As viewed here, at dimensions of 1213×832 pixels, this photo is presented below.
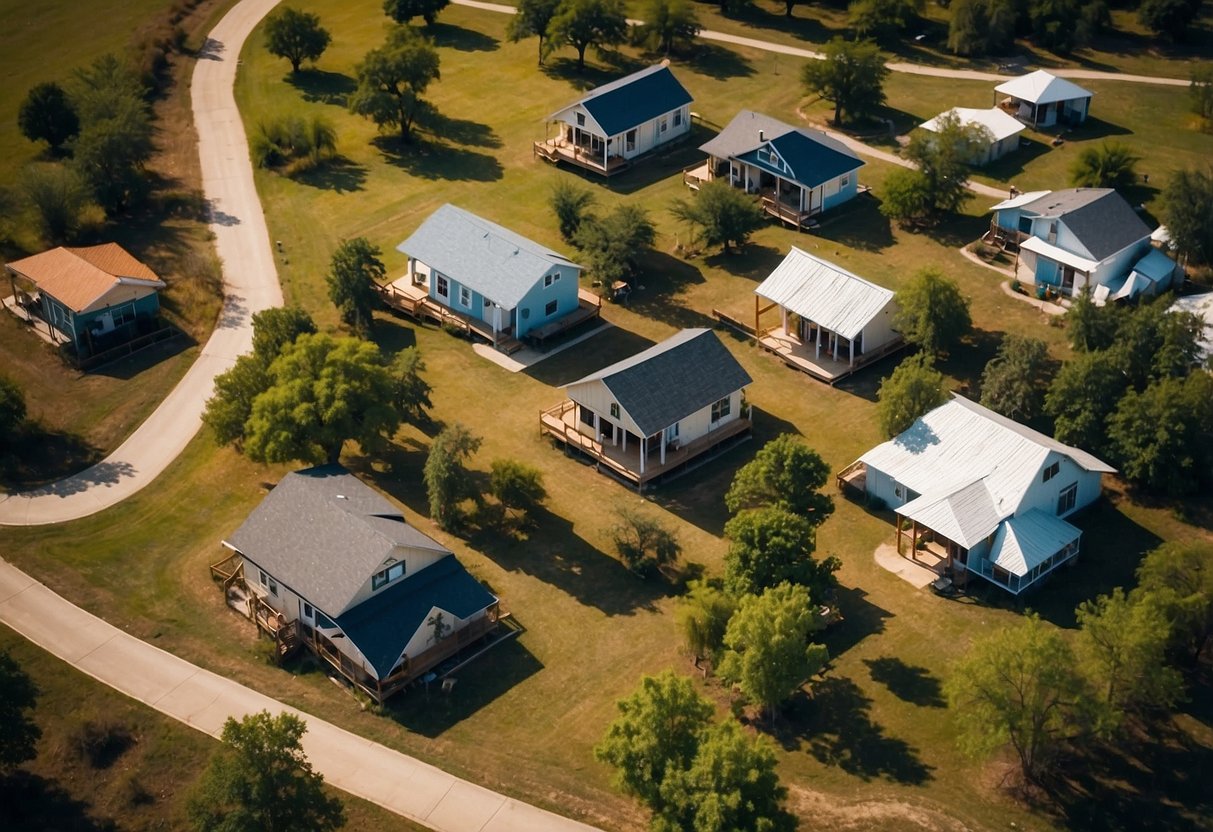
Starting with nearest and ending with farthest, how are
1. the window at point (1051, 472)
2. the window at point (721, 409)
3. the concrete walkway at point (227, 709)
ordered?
the concrete walkway at point (227, 709) < the window at point (1051, 472) < the window at point (721, 409)

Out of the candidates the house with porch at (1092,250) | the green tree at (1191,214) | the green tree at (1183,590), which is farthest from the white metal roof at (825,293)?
the green tree at (1183,590)

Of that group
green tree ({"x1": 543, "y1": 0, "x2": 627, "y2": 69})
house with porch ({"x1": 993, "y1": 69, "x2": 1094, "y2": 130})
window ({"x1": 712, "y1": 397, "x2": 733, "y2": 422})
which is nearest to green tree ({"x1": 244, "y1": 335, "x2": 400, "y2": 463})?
window ({"x1": 712, "y1": 397, "x2": 733, "y2": 422})

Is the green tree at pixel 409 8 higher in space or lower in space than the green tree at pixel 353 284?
higher

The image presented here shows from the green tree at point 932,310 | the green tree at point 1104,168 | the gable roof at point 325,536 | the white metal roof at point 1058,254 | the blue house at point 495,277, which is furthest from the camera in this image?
the green tree at point 1104,168

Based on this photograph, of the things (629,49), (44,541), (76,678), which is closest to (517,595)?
(76,678)

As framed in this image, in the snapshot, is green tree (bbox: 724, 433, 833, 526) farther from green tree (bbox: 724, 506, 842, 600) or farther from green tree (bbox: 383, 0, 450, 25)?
green tree (bbox: 383, 0, 450, 25)

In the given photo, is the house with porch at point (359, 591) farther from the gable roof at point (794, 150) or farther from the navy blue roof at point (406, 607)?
the gable roof at point (794, 150)
